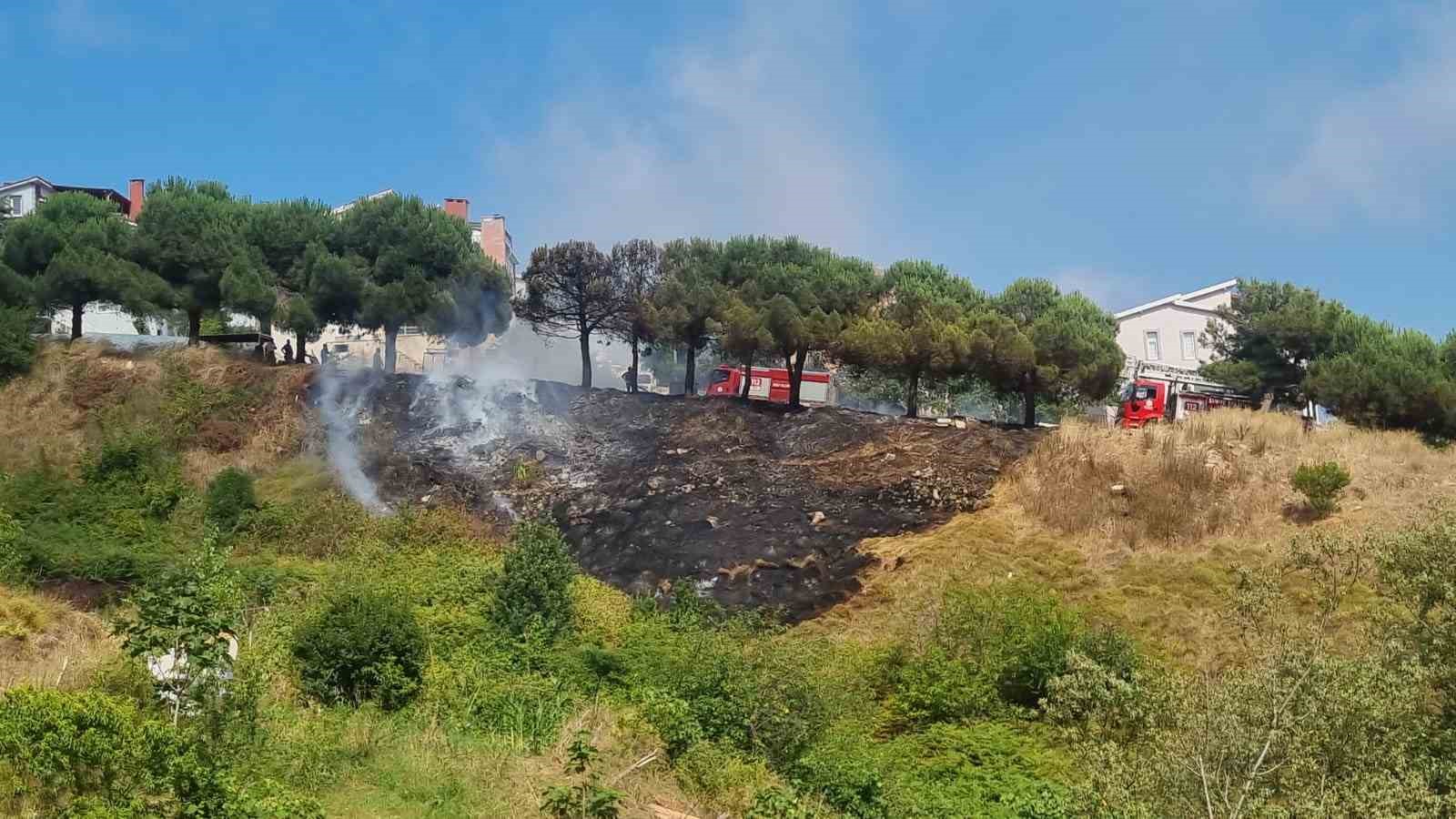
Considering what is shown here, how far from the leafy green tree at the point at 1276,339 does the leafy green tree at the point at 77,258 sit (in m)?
33.4

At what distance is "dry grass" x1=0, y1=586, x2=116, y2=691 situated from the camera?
44.6ft

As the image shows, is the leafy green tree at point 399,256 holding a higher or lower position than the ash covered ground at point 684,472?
higher

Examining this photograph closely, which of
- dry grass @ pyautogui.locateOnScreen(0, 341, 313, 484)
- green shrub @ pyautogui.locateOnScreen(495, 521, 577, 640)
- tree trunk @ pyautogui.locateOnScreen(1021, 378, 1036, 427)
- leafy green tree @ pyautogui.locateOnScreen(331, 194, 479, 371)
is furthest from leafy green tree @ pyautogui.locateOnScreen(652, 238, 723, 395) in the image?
green shrub @ pyautogui.locateOnScreen(495, 521, 577, 640)

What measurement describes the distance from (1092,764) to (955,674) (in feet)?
22.4

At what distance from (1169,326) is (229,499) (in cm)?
4054

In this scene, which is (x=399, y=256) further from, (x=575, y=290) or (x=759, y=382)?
(x=759, y=382)

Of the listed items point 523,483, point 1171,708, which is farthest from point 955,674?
point 523,483

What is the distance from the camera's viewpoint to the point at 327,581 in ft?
71.6

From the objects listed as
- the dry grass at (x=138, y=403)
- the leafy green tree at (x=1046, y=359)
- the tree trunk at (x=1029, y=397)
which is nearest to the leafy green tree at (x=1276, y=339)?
the leafy green tree at (x=1046, y=359)

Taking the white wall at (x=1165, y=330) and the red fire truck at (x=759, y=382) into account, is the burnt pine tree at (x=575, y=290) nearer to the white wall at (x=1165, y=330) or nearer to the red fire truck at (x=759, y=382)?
the red fire truck at (x=759, y=382)

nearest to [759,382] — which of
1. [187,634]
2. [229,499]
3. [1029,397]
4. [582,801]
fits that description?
[1029,397]

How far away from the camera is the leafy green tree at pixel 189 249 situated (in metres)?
37.8

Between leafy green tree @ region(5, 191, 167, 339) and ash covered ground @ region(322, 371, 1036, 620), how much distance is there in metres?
8.22

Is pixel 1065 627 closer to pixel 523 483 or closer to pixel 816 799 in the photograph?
pixel 816 799
